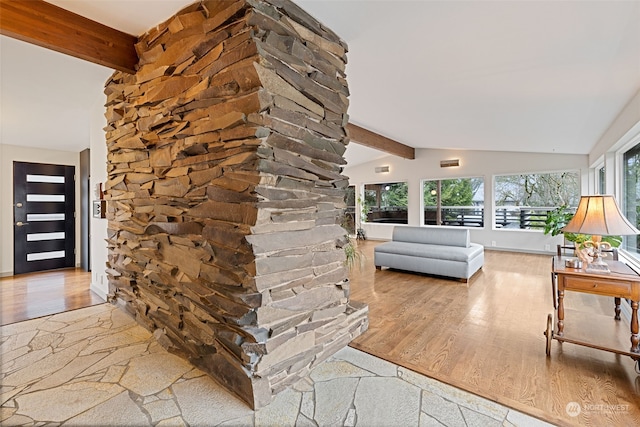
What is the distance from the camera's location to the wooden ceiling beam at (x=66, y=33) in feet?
6.79

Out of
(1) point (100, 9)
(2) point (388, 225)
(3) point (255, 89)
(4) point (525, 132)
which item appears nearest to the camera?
(3) point (255, 89)

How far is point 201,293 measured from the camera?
2.10m

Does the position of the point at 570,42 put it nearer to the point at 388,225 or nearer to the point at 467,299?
the point at 467,299

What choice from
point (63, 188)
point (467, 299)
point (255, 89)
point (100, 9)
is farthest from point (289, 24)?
point (63, 188)

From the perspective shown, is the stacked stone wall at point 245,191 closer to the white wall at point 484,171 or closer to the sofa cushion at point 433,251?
the sofa cushion at point 433,251

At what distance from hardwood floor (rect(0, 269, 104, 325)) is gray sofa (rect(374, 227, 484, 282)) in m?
4.24

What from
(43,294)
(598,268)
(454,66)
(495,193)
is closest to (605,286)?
(598,268)

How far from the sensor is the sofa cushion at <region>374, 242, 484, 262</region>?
14.9 feet

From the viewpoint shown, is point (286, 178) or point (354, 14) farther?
point (354, 14)

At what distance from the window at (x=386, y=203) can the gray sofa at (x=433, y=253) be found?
373cm

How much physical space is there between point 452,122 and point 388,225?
5.05 meters

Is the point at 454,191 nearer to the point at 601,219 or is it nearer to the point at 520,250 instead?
the point at 520,250

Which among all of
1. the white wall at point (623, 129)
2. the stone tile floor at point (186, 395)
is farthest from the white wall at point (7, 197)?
the white wall at point (623, 129)

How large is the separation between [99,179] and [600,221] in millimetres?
5209
